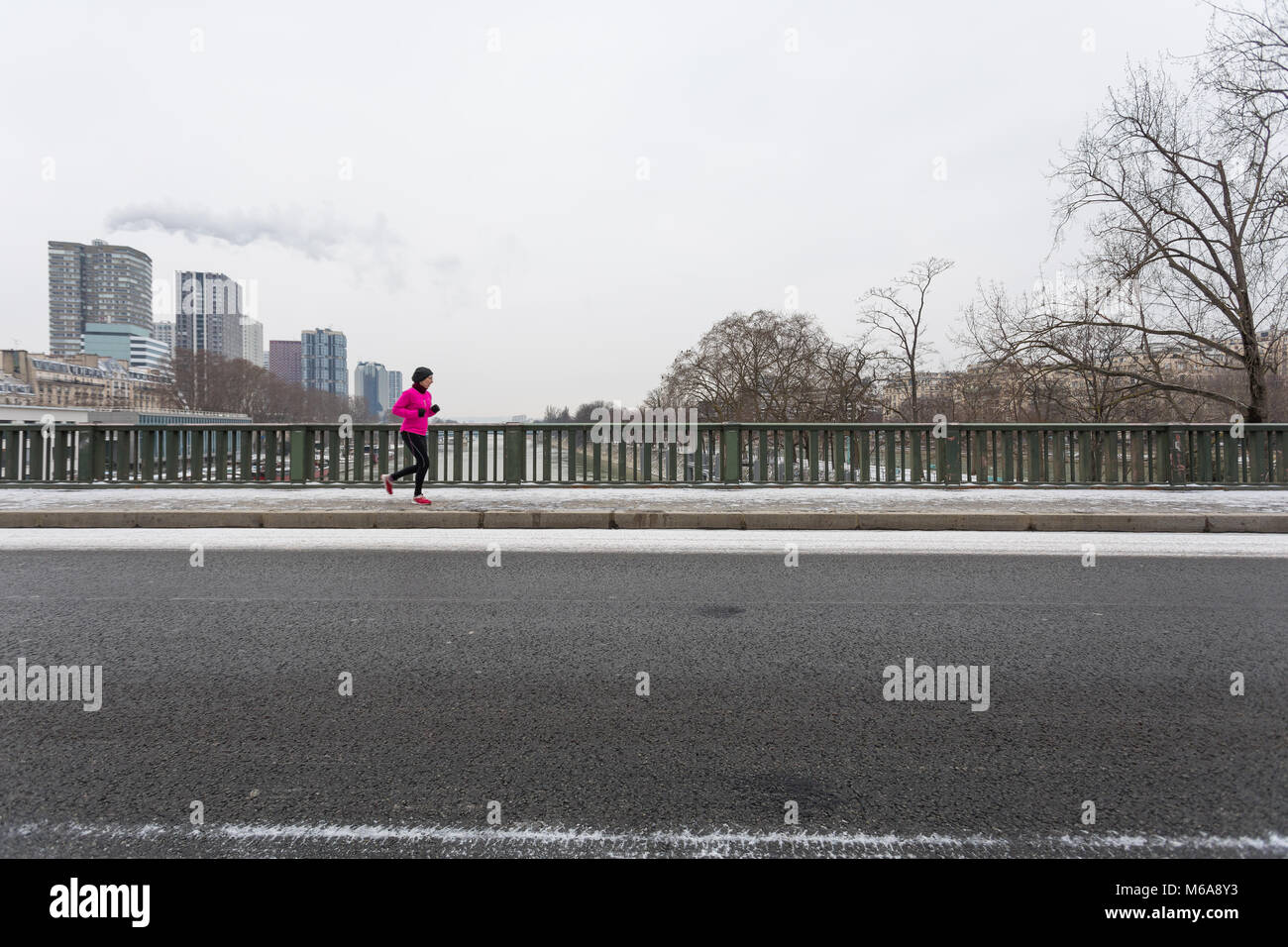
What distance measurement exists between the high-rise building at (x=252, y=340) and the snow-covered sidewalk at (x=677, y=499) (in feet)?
619

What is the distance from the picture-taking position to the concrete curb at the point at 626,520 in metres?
9.59

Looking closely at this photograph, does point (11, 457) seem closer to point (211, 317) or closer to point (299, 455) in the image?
point (299, 455)

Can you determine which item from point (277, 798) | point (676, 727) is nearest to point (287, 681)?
point (277, 798)

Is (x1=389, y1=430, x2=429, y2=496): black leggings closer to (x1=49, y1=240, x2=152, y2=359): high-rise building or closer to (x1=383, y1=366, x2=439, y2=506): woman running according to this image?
(x1=383, y1=366, x2=439, y2=506): woman running

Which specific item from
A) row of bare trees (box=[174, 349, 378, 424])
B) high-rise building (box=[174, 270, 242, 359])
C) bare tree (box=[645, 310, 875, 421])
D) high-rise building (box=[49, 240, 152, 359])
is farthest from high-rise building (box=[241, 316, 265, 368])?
bare tree (box=[645, 310, 875, 421])

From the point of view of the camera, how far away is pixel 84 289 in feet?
562

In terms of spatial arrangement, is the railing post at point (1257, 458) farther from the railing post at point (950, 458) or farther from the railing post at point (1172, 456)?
the railing post at point (950, 458)

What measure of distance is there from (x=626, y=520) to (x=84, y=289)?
21350 centimetres

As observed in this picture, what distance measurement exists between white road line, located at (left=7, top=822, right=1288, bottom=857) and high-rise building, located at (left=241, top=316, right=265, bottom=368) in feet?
656

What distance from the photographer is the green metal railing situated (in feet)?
42.5

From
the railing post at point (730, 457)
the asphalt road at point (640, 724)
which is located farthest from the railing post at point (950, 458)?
the asphalt road at point (640, 724)

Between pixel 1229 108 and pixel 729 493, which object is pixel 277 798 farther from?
pixel 1229 108

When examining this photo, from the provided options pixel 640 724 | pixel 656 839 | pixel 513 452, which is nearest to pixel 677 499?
pixel 513 452

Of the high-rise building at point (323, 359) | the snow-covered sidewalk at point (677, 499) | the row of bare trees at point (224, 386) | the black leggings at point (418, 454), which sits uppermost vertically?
the high-rise building at point (323, 359)
